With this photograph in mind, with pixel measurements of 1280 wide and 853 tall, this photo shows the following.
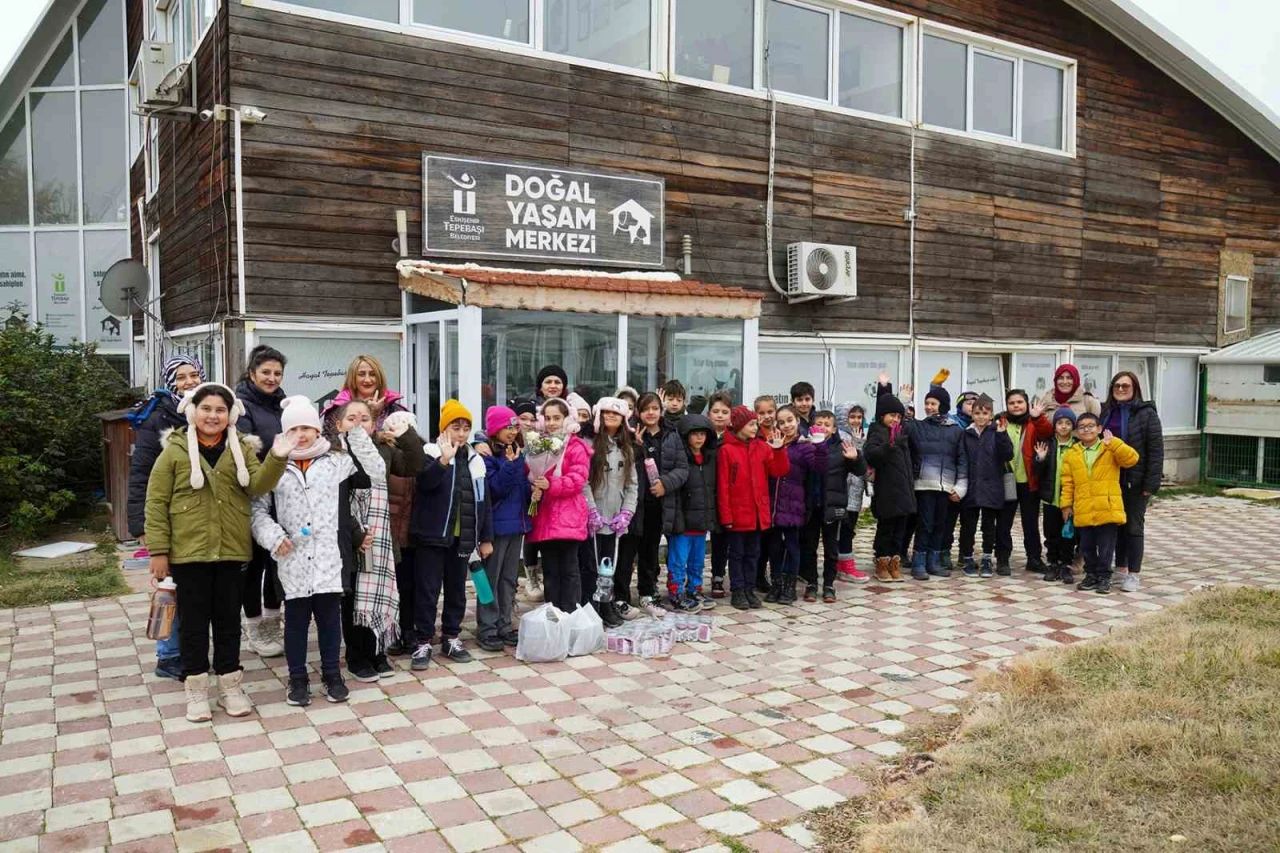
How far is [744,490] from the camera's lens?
23.2ft

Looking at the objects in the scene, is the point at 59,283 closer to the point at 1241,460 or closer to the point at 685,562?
the point at 685,562

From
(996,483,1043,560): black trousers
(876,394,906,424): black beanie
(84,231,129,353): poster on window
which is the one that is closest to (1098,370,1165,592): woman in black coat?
(996,483,1043,560): black trousers

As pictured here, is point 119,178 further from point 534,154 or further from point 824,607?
point 824,607

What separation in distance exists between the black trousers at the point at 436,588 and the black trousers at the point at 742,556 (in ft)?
7.14

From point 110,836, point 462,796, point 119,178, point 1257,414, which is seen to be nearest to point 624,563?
point 462,796

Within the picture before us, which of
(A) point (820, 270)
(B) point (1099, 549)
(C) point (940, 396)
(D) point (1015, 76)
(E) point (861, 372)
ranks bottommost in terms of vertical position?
(B) point (1099, 549)

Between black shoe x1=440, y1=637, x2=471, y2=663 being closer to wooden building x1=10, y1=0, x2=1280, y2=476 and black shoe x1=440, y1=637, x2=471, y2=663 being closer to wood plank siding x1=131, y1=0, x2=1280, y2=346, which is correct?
wooden building x1=10, y1=0, x2=1280, y2=476

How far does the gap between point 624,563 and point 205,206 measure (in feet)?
17.5

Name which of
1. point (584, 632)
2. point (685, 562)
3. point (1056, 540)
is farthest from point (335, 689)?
point (1056, 540)

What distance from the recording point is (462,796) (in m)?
4.03

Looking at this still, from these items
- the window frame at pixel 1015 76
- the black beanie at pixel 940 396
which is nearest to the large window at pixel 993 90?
the window frame at pixel 1015 76

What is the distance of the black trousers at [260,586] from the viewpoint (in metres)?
5.65

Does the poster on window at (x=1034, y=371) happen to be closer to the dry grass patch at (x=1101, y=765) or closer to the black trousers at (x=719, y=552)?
the black trousers at (x=719, y=552)

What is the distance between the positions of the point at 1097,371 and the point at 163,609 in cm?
1374
